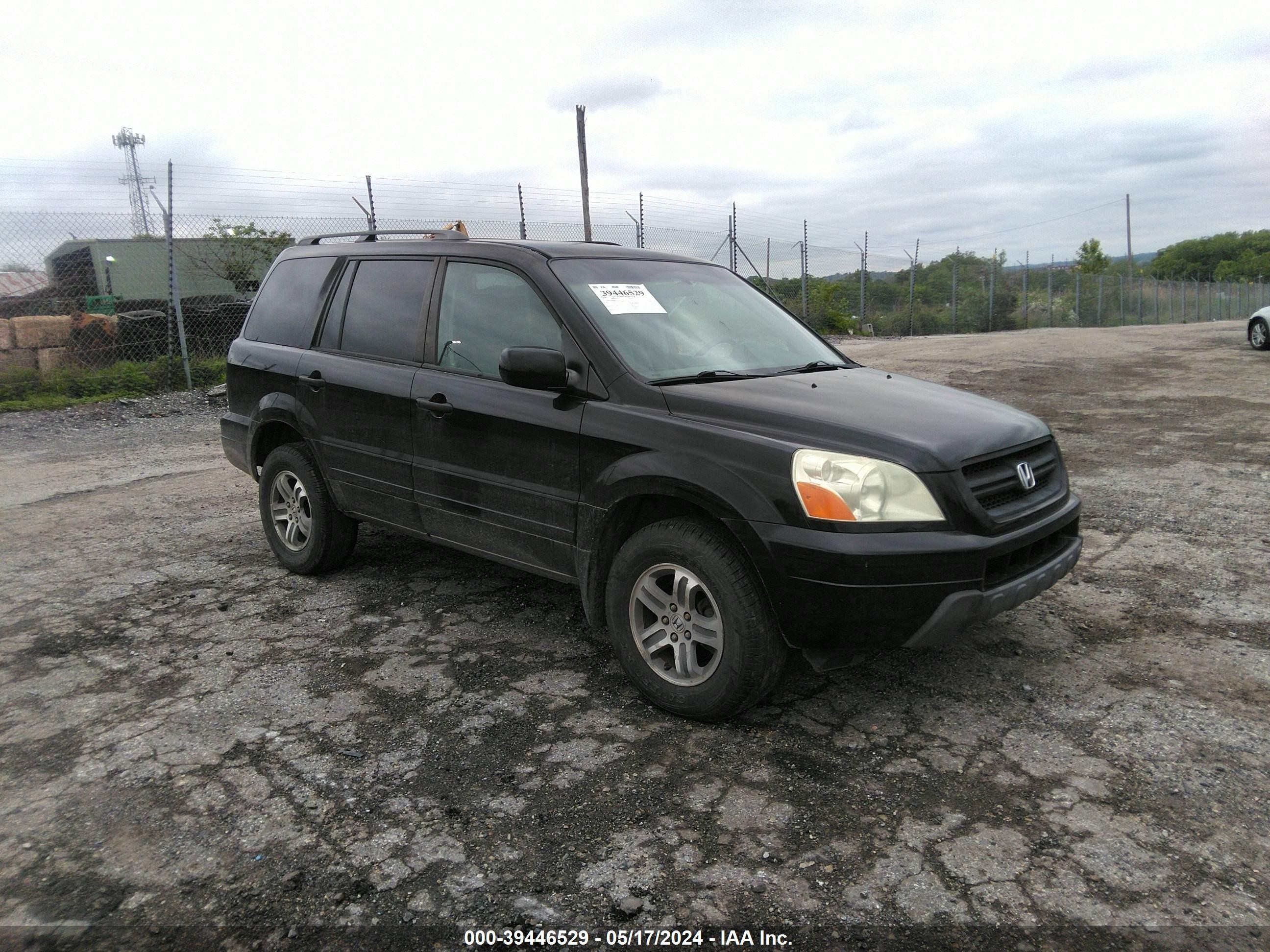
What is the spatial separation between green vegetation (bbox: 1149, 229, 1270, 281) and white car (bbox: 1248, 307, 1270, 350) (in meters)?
106

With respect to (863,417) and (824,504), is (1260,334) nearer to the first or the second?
(863,417)

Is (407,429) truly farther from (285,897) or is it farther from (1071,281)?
(1071,281)

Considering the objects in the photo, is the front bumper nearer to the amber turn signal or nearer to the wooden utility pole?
the amber turn signal

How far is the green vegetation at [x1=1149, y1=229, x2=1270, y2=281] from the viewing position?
109250 millimetres

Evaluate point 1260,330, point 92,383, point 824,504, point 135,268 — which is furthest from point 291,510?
point 135,268

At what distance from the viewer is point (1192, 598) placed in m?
4.44

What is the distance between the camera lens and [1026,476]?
342cm

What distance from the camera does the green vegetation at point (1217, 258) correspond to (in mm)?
109250

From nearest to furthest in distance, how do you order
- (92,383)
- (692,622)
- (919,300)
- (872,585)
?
(872,585) < (692,622) < (92,383) < (919,300)

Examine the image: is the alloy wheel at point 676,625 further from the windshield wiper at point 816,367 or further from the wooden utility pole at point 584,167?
the wooden utility pole at point 584,167

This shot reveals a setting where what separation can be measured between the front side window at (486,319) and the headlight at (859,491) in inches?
49.3

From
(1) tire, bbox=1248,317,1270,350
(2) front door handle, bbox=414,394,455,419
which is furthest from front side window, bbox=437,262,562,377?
(1) tire, bbox=1248,317,1270,350

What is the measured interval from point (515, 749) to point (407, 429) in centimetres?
170

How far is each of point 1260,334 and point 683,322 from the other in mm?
15817
